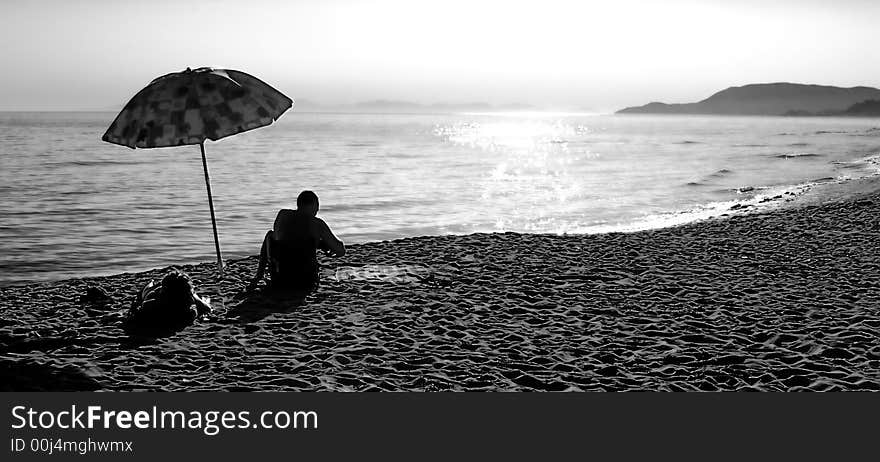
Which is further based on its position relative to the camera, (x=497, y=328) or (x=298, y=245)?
(x=298, y=245)

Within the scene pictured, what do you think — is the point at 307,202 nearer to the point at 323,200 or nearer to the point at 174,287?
the point at 174,287

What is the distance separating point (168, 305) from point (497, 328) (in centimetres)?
337

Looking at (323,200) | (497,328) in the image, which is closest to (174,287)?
(497,328)

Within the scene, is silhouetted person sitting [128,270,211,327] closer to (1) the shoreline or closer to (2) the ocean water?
(2) the ocean water

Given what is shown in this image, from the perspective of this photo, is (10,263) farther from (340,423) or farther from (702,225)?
(702,225)

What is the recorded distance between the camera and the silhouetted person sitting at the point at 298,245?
8.87m

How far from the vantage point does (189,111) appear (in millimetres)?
7523

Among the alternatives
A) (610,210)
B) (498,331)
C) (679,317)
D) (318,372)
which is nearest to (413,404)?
(318,372)

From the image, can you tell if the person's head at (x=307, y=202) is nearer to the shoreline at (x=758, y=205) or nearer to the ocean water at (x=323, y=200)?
the ocean water at (x=323, y=200)

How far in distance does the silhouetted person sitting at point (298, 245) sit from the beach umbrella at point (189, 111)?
1.37 m

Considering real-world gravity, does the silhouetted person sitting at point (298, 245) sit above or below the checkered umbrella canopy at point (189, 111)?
below

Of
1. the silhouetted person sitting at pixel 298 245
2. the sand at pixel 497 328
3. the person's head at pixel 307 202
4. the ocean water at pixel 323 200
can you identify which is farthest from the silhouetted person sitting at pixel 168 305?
the ocean water at pixel 323 200

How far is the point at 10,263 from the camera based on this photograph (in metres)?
14.4

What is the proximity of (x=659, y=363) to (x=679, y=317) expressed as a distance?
5.57 feet
